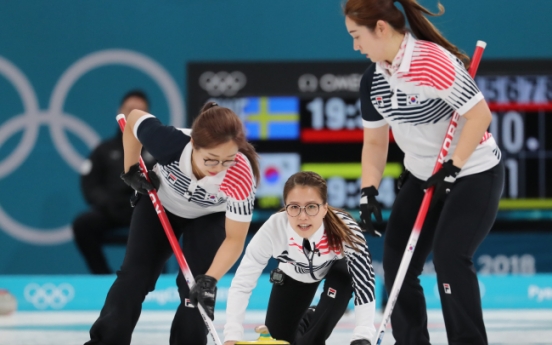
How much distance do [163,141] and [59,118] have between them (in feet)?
13.5

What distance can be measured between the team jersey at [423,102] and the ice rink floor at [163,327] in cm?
135

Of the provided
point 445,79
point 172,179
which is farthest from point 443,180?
point 172,179

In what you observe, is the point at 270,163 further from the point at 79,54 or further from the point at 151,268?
the point at 151,268

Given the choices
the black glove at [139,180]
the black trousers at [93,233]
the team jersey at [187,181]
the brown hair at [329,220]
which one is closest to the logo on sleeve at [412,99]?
the brown hair at [329,220]

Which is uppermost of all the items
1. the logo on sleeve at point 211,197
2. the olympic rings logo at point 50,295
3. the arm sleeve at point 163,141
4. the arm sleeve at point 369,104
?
the arm sleeve at point 369,104

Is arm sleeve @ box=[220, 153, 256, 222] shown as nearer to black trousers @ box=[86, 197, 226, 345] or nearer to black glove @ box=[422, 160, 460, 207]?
black trousers @ box=[86, 197, 226, 345]

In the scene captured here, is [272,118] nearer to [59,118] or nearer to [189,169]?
[59,118]

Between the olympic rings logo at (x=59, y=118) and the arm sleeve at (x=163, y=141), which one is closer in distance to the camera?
the arm sleeve at (x=163, y=141)

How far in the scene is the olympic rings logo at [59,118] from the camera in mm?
7164

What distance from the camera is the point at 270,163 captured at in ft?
20.9

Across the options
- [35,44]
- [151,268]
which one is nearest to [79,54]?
[35,44]

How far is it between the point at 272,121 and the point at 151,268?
122 inches

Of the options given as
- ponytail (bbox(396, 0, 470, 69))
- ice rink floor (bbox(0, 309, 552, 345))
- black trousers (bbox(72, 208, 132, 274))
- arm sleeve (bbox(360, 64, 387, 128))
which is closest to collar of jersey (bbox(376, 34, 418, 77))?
ponytail (bbox(396, 0, 470, 69))

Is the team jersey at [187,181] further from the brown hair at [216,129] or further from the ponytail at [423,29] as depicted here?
the ponytail at [423,29]
